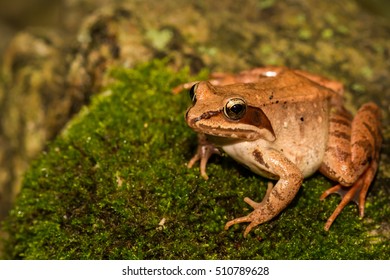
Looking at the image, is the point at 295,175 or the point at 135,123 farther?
the point at 135,123

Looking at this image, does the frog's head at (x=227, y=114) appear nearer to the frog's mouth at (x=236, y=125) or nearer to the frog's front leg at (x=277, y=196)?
the frog's mouth at (x=236, y=125)

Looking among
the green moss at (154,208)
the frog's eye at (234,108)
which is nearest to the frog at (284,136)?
the frog's eye at (234,108)

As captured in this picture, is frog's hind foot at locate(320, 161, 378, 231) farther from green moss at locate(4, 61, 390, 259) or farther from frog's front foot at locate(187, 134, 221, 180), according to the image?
frog's front foot at locate(187, 134, 221, 180)

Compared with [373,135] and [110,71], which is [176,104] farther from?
[373,135]

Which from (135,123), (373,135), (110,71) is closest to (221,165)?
(135,123)

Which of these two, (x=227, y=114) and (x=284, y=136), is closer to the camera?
(x=227, y=114)

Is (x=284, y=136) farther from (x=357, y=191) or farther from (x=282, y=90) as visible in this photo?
(x=357, y=191)

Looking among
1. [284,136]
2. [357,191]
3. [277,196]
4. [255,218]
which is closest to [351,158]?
[357,191]

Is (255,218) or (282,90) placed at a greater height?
(282,90)

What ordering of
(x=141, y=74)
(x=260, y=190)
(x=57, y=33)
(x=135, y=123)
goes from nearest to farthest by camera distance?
(x=260, y=190)
(x=135, y=123)
(x=141, y=74)
(x=57, y=33)
